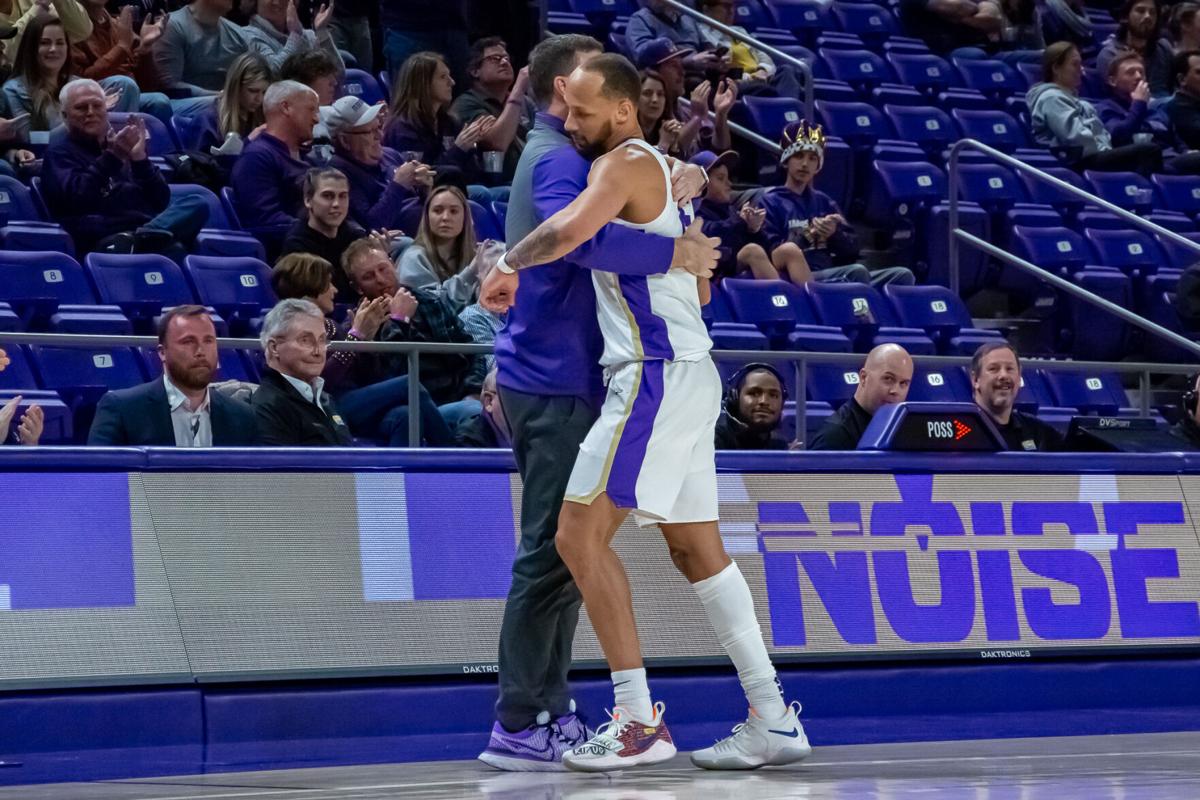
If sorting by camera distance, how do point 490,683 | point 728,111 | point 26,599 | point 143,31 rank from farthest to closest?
point 728,111 < point 143,31 < point 490,683 < point 26,599

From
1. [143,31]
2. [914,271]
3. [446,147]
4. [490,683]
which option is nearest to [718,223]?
[446,147]

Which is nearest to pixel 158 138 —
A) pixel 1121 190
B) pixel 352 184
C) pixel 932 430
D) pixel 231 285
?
pixel 352 184

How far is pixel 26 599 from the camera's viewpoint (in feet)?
17.6

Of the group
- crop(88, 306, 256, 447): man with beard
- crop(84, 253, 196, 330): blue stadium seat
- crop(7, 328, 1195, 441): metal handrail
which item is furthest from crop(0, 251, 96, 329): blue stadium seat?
crop(88, 306, 256, 447): man with beard

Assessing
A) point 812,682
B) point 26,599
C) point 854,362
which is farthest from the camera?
point 854,362

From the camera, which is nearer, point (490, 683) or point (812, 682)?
point (490, 683)

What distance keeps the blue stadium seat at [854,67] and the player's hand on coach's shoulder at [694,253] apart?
10497 mm

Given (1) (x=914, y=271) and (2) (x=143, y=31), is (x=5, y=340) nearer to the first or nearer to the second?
(2) (x=143, y=31)

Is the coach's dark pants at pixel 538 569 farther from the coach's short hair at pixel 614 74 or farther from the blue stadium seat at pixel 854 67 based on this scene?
the blue stadium seat at pixel 854 67

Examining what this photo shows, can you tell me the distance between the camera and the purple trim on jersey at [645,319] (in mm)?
5086

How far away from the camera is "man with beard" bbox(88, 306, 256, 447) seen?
21.8ft

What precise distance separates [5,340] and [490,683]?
241 cm

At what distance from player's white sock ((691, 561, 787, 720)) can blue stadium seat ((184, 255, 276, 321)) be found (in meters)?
4.36

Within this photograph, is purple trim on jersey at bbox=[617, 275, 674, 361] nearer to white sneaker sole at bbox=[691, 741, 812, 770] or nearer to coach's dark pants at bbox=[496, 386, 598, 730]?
coach's dark pants at bbox=[496, 386, 598, 730]
